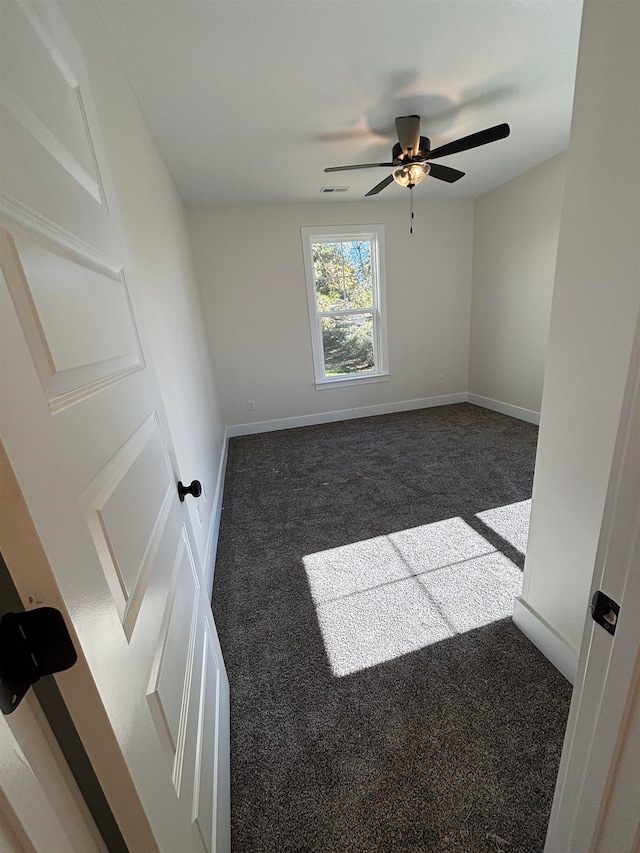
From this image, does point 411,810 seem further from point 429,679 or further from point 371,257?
point 371,257

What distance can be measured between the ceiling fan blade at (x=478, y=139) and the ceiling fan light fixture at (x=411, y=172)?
0.51 feet

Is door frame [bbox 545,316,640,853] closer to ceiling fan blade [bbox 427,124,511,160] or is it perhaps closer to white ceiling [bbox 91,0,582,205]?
white ceiling [bbox 91,0,582,205]

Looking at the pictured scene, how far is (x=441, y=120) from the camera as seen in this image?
2.38 m

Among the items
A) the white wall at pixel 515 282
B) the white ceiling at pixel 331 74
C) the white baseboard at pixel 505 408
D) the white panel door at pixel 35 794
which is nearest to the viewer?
the white panel door at pixel 35 794

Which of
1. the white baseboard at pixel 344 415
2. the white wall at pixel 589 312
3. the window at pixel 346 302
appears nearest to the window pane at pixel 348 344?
the window at pixel 346 302

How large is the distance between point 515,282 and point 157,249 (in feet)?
12.4

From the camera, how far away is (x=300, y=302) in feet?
13.6

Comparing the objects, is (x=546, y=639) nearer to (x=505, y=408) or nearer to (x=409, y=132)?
(x=409, y=132)

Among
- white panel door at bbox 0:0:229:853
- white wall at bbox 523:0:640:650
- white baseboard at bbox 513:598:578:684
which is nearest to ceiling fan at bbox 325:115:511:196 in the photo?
white wall at bbox 523:0:640:650

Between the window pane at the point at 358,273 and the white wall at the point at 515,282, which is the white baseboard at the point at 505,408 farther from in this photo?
the window pane at the point at 358,273

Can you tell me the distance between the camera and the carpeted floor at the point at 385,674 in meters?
1.02

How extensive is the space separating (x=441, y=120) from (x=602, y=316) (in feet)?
7.39

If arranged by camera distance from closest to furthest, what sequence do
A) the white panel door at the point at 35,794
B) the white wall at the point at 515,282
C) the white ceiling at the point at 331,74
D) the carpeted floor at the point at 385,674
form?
1. the white panel door at the point at 35,794
2. the carpeted floor at the point at 385,674
3. the white ceiling at the point at 331,74
4. the white wall at the point at 515,282

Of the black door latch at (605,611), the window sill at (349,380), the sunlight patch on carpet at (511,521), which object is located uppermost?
the black door latch at (605,611)
